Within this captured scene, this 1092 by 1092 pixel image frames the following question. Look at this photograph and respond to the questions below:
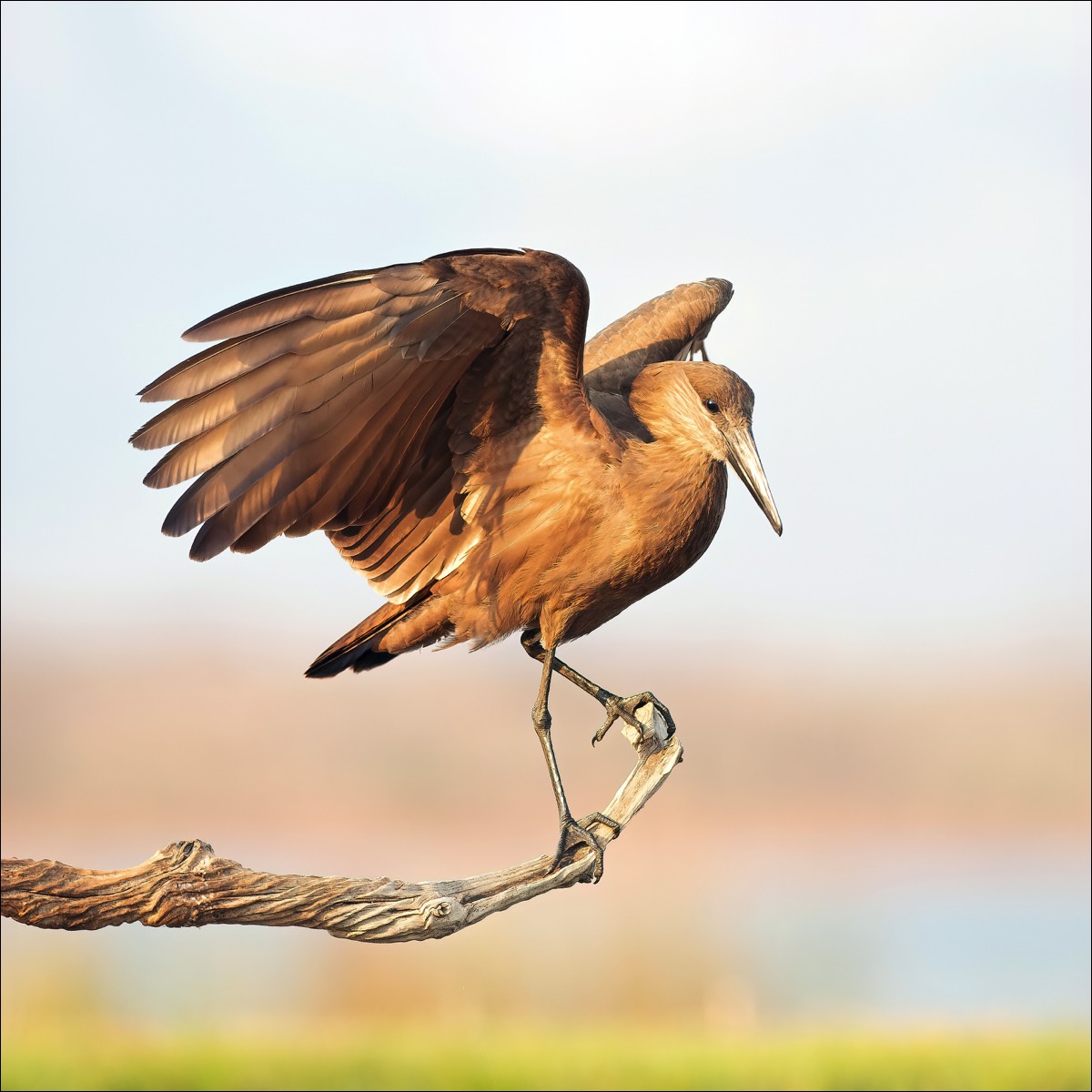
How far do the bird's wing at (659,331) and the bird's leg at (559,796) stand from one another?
5.39 feet

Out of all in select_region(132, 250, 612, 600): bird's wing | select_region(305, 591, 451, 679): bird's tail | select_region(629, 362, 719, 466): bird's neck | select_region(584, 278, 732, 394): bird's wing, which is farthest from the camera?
select_region(584, 278, 732, 394): bird's wing

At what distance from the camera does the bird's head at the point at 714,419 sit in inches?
192

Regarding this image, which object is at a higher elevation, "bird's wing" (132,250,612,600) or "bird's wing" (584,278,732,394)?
"bird's wing" (584,278,732,394)

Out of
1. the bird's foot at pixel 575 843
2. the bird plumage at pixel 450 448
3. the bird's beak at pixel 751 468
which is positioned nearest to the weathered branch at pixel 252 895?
the bird's foot at pixel 575 843

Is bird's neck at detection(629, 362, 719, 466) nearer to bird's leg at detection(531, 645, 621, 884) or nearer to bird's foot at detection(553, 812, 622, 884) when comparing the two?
bird's leg at detection(531, 645, 621, 884)

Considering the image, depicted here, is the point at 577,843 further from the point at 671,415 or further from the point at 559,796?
the point at 671,415

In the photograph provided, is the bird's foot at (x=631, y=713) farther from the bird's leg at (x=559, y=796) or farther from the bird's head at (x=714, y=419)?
the bird's head at (x=714, y=419)

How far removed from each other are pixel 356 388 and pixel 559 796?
6.18ft

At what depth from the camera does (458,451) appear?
198 inches

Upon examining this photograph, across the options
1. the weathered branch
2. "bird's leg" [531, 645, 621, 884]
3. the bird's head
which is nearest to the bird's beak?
the bird's head

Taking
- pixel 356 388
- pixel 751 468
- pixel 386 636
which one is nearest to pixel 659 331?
pixel 751 468

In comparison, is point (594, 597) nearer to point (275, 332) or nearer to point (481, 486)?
point (481, 486)

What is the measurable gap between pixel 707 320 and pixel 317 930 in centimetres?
371

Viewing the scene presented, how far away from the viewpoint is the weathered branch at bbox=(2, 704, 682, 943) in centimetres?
405
